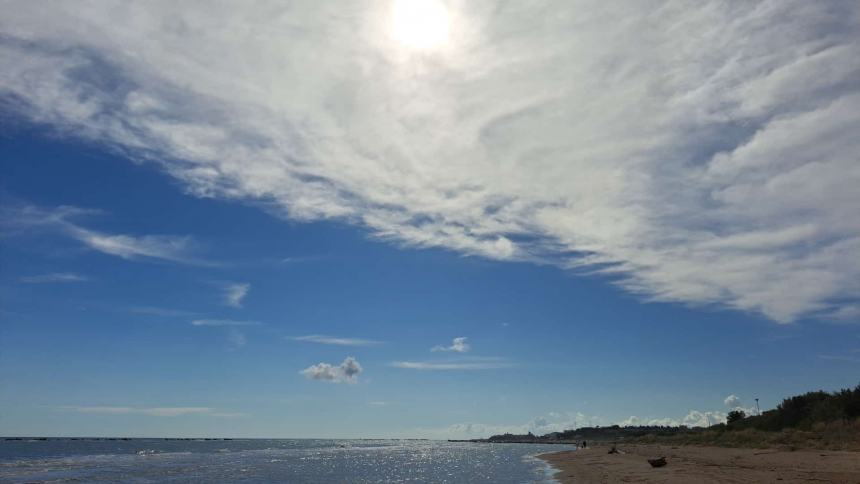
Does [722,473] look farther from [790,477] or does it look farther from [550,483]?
[550,483]

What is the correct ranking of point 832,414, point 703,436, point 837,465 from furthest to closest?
point 703,436 < point 832,414 < point 837,465

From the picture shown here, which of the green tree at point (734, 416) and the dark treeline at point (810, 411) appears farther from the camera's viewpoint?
the green tree at point (734, 416)

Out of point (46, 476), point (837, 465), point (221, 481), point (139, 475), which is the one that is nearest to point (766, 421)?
point (837, 465)

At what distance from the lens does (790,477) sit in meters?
31.2

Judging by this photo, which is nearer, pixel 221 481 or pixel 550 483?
pixel 550 483

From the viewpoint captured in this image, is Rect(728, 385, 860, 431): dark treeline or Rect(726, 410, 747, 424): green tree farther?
Rect(726, 410, 747, 424): green tree

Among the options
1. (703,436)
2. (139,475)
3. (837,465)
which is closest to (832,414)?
(703,436)

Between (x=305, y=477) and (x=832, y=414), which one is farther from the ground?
(x=832, y=414)

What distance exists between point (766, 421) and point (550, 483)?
55.6 metres

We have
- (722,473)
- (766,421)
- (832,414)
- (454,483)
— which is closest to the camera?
(722,473)

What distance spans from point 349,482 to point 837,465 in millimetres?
37081

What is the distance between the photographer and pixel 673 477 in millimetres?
38562

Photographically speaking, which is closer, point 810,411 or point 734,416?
point 810,411

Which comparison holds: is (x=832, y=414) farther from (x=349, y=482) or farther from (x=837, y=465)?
(x=349, y=482)
